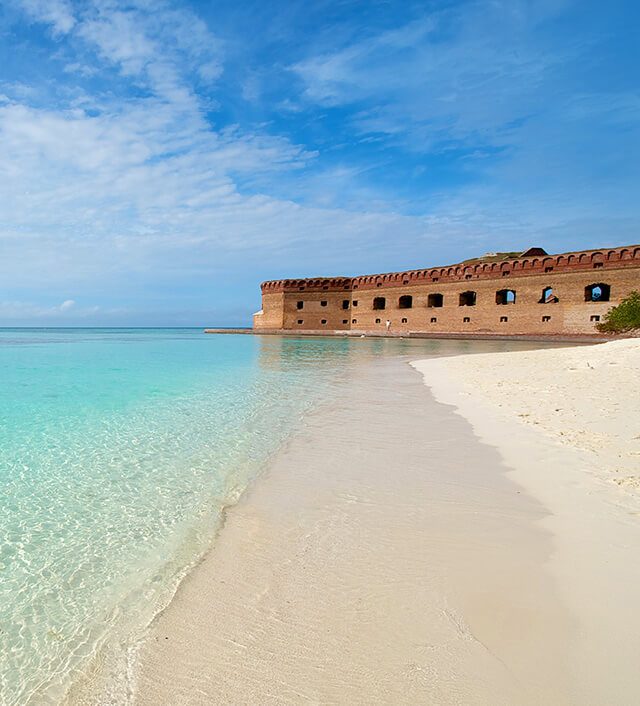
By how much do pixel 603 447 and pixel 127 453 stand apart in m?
4.07

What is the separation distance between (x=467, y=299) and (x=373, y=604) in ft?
115

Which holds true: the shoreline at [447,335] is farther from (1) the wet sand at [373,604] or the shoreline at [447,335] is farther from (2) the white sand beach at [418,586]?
(1) the wet sand at [373,604]

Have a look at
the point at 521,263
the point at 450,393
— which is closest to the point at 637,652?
the point at 450,393

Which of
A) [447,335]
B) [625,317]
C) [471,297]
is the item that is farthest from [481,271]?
[625,317]

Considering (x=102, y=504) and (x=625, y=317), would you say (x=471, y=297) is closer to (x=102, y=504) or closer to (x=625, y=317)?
(x=625, y=317)

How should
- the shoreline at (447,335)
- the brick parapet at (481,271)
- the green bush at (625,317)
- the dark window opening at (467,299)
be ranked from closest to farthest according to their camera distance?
the green bush at (625,317) < the shoreline at (447,335) < the brick parapet at (481,271) < the dark window opening at (467,299)

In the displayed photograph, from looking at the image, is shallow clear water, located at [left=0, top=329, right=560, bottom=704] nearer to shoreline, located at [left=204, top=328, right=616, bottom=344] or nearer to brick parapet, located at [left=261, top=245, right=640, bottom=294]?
shoreline, located at [left=204, top=328, right=616, bottom=344]

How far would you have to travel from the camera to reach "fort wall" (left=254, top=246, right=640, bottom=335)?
28094mm

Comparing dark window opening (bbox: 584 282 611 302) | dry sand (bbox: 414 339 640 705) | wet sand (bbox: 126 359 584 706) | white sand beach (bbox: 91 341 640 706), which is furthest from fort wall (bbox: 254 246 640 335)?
wet sand (bbox: 126 359 584 706)

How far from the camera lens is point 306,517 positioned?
2.67 metres

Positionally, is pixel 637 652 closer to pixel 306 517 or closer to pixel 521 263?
pixel 306 517

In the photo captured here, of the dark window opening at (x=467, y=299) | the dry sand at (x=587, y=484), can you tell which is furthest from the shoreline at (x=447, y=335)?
the dry sand at (x=587, y=484)

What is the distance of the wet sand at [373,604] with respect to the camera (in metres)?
1.37

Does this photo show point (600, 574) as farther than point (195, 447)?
No
